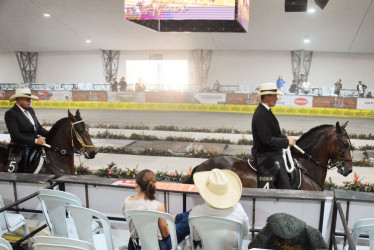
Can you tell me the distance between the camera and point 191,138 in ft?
38.0

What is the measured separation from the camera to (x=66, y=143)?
17.1ft

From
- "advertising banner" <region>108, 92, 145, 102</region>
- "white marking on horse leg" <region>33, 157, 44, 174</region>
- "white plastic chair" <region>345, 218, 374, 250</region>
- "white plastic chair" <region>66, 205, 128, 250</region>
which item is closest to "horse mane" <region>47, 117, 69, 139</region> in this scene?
"white marking on horse leg" <region>33, 157, 44, 174</region>

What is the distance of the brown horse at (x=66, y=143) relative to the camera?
5129 mm

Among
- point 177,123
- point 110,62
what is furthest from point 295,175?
point 110,62

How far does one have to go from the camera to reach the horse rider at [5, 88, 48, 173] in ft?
16.0

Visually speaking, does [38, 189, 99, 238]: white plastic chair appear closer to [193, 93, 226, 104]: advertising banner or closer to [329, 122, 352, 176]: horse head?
[329, 122, 352, 176]: horse head

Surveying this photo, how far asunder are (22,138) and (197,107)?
48.1ft

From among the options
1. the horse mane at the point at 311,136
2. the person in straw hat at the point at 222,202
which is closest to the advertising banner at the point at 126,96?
the horse mane at the point at 311,136

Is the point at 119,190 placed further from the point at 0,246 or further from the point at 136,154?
the point at 136,154

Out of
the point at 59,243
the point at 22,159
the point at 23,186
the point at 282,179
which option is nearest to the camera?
the point at 59,243

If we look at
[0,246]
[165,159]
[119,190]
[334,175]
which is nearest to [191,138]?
[165,159]

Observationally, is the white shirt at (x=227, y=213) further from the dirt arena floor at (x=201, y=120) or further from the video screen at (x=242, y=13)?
the dirt arena floor at (x=201, y=120)

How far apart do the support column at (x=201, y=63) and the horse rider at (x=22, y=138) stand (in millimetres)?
21742

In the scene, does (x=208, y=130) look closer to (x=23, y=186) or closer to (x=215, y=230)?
(x=23, y=186)
